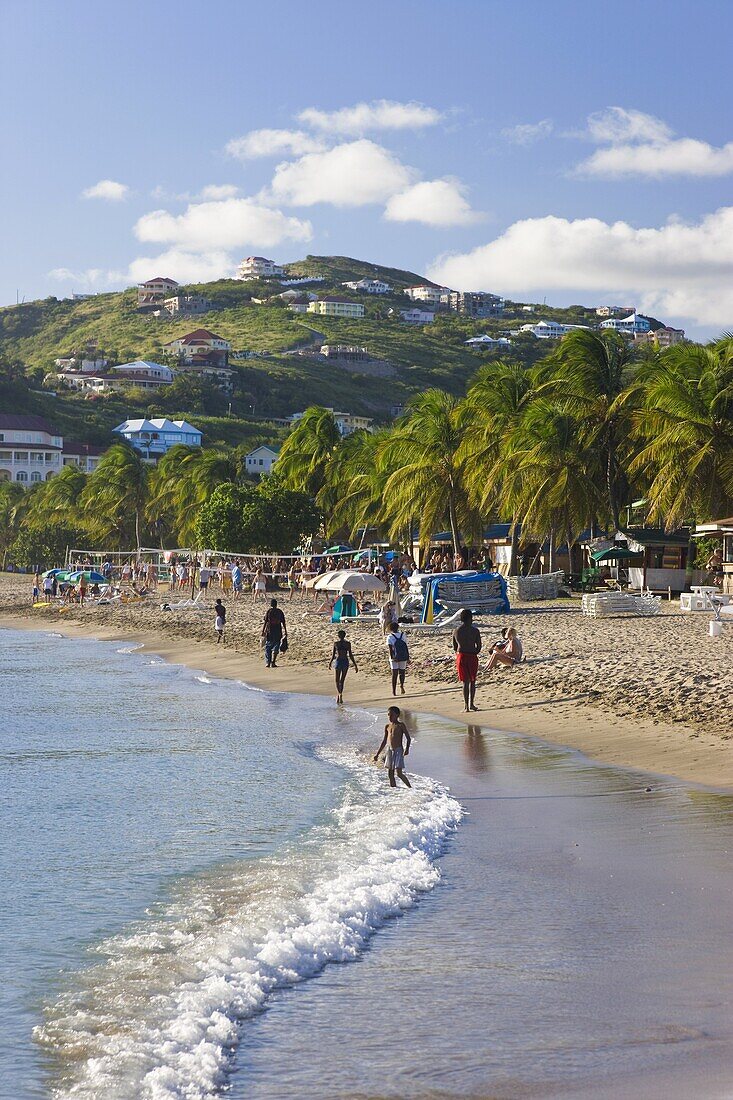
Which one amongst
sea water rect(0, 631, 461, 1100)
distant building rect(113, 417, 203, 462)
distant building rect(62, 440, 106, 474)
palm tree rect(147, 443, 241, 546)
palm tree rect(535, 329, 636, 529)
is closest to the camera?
sea water rect(0, 631, 461, 1100)

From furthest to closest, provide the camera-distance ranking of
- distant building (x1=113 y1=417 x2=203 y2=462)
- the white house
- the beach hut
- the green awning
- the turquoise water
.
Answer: distant building (x1=113 y1=417 x2=203 y2=462)
the white house
the green awning
the beach hut
the turquoise water

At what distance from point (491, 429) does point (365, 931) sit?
116ft

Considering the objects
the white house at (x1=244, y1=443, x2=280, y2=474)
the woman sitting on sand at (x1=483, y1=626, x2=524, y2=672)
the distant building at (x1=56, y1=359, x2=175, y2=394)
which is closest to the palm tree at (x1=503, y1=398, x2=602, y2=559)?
the woman sitting on sand at (x1=483, y1=626, x2=524, y2=672)

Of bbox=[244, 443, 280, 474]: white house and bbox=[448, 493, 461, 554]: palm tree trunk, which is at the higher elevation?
bbox=[244, 443, 280, 474]: white house

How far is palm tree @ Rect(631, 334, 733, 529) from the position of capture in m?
35.0

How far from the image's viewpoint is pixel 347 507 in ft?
198

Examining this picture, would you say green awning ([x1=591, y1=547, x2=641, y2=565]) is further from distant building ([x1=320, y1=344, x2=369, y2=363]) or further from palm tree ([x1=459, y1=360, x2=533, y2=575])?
distant building ([x1=320, y1=344, x2=369, y2=363])

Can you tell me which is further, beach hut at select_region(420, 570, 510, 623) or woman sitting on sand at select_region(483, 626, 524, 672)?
beach hut at select_region(420, 570, 510, 623)

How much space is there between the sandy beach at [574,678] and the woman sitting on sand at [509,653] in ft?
0.94

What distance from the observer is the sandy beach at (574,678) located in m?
15.6

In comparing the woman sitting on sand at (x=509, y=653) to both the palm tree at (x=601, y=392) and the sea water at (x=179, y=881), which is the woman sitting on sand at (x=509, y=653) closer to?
the sea water at (x=179, y=881)

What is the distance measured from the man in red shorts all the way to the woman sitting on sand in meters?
3.00

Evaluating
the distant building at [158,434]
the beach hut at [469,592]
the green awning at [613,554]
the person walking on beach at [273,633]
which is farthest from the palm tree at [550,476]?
the distant building at [158,434]

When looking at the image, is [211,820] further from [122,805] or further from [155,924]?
Answer: [155,924]
